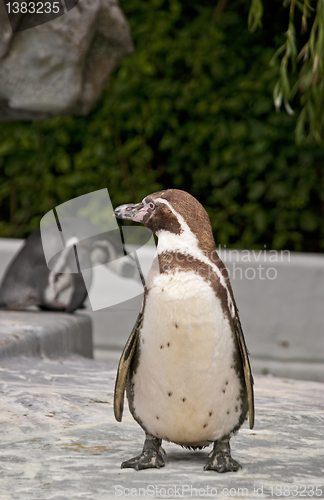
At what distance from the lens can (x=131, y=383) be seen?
1.10m

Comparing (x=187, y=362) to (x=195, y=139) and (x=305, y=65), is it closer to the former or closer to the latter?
(x=305, y=65)

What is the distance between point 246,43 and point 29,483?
3.49 metres

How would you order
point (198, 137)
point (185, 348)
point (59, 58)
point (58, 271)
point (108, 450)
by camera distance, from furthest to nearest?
point (198, 137), point (58, 271), point (59, 58), point (108, 450), point (185, 348)

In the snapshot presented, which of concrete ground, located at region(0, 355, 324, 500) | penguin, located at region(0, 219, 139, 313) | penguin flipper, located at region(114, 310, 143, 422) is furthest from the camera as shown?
penguin, located at region(0, 219, 139, 313)

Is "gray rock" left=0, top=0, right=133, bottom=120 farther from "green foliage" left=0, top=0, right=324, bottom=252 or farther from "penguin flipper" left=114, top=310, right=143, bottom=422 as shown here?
"penguin flipper" left=114, top=310, right=143, bottom=422

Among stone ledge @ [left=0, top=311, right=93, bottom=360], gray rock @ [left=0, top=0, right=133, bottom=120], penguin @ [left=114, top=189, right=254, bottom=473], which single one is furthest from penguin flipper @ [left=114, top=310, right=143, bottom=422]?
gray rock @ [left=0, top=0, right=133, bottom=120]

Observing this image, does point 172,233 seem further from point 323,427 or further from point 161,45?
point 161,45

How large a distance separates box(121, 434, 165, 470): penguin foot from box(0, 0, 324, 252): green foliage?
9.25 feet

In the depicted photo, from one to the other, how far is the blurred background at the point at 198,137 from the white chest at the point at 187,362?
8.97 feet

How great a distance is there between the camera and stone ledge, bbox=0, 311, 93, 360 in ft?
6.28

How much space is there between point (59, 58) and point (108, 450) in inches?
73.3

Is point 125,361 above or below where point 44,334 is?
above

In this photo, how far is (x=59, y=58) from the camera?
2537 millimetres

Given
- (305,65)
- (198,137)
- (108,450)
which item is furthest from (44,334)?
(198,137)
